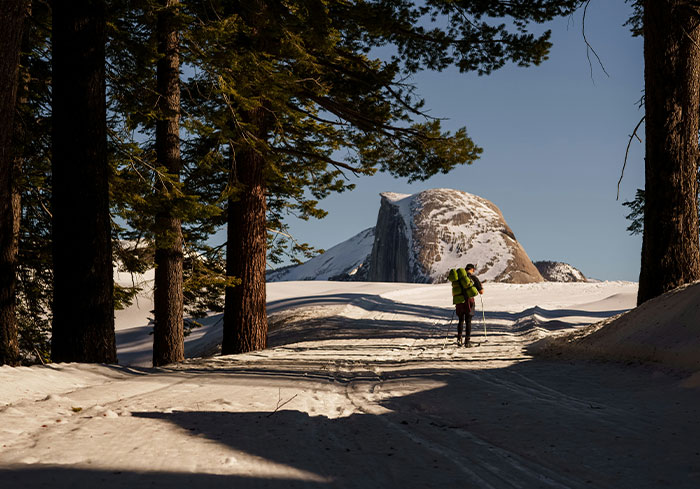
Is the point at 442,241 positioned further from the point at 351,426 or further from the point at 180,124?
the point at 351,426

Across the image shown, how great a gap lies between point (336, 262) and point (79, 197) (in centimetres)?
15708

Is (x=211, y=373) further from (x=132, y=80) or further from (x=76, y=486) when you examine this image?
(x=132, y=80)

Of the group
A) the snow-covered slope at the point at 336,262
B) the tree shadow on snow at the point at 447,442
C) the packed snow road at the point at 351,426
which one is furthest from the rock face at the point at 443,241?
the tree shadow on snow at the point at 447,442

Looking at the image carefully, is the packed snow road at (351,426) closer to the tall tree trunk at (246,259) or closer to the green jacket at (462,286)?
the tall tree trunk at (246,259)

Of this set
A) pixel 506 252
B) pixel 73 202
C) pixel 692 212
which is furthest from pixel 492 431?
pixel 506 252

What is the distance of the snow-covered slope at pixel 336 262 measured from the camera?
154250mm

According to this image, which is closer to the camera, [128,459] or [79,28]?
[128,459]

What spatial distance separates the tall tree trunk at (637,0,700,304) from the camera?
26.2 feet

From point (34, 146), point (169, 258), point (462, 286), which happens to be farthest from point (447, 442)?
point (34, 146)

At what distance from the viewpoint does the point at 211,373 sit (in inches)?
242

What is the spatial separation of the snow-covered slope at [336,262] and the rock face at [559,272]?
65013 mm

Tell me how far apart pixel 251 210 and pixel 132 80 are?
10.8ft

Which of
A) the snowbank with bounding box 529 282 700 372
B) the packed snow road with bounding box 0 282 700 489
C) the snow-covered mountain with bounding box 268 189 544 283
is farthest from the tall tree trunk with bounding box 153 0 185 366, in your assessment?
the snow-covered mountain with bounding box 268 189 544 283

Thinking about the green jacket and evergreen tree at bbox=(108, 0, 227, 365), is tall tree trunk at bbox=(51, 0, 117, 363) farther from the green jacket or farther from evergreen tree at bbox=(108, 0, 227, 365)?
the green jacket
